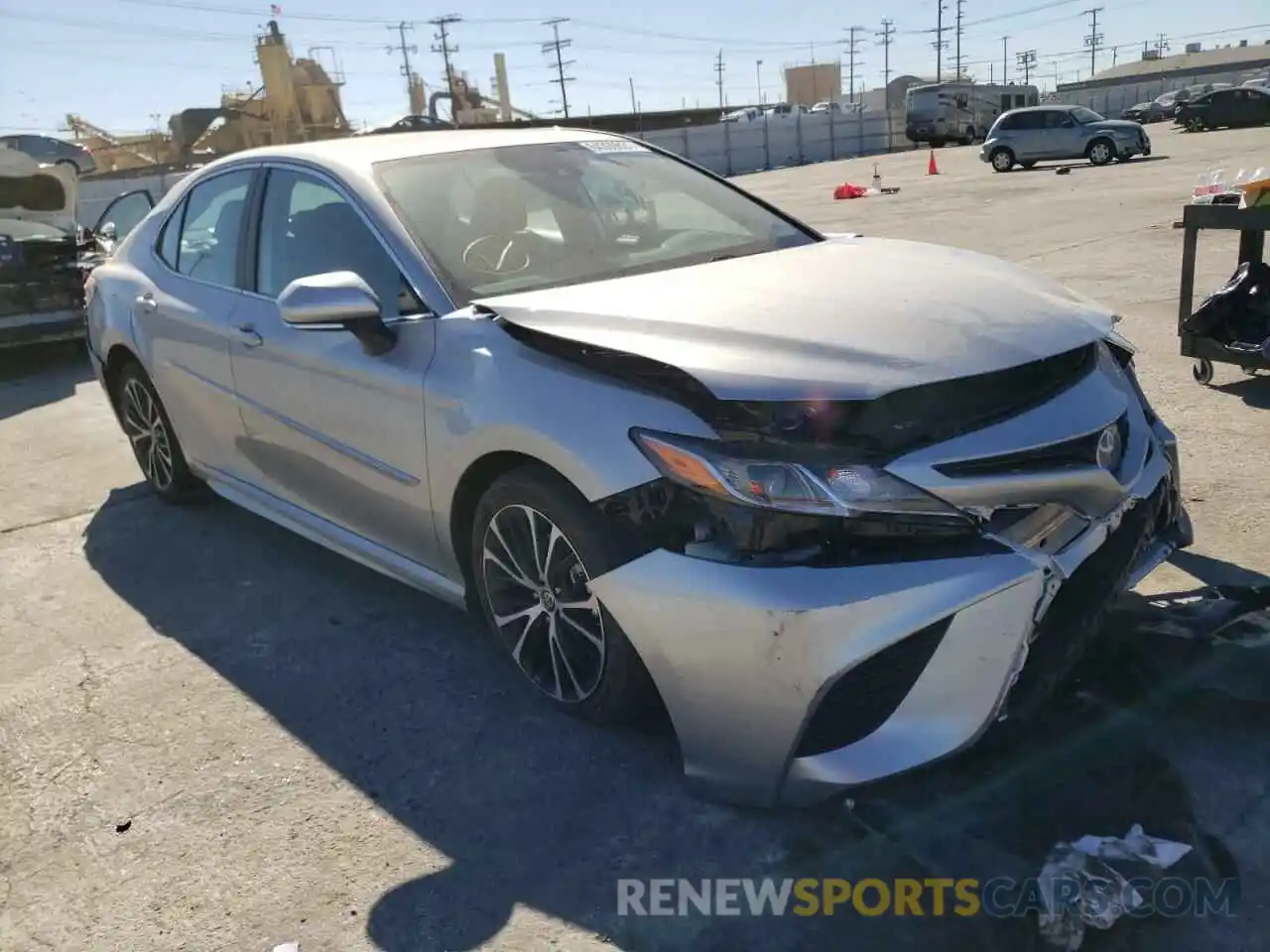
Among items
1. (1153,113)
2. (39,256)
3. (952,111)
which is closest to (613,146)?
(39,256)

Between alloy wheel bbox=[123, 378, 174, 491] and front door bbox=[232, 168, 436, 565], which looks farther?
alloy wheel bbox=[123, 378, 174, 491]

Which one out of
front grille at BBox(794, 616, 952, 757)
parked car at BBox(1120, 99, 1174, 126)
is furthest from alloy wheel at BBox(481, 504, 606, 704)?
parked car at BBox(1120, 99, 1174, 126)

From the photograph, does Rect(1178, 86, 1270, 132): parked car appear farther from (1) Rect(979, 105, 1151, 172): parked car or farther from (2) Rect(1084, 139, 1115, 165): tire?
(2) Rect(1084, 139, 1115, 165): tire

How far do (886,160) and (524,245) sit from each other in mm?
37681

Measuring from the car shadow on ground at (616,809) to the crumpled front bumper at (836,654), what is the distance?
230 millimetres

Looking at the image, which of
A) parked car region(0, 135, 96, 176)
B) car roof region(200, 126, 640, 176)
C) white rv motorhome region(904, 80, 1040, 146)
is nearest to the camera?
car roof region(200, 126, 640, 176)

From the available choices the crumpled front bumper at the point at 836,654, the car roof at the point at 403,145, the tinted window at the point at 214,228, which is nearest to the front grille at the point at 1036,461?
the crumpled front bumper at the point at 836,654

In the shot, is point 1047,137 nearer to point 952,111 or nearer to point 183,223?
point 952,111

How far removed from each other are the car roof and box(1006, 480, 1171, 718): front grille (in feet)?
8.11

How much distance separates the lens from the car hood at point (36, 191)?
31.5ft

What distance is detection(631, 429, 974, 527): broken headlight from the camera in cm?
224

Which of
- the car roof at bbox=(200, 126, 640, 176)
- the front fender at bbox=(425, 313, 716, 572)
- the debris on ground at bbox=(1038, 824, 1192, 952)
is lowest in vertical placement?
the debris on ground at bbox=(1038, 824, 1192, 952)

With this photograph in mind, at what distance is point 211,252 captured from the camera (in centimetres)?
426

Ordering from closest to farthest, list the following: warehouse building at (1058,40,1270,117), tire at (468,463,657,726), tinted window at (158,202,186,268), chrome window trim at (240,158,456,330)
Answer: tire at (468,463,657,726)
chrome window trim at (240,158,456,330)
tinted window at (158,202,186,268)
warehouse building at (1058,40,1270,117)
